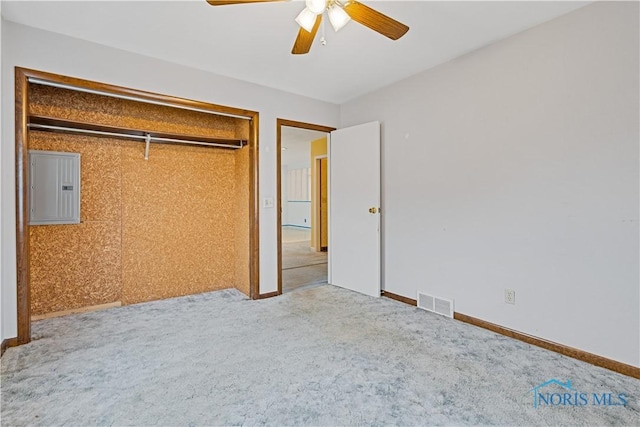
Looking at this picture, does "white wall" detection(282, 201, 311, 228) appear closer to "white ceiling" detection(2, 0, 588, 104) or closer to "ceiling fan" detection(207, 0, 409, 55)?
"white ceiling" detection(2, 0, 588, 104)

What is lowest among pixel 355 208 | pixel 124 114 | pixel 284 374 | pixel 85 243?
pixel 284 374

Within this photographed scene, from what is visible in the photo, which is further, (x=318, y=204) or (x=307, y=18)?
(x=318, y=204)

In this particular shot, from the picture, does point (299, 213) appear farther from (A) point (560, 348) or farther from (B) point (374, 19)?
(B) point (374, 19)

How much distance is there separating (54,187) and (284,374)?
2619 mm

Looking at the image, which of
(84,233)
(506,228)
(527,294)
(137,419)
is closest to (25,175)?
(84,233)

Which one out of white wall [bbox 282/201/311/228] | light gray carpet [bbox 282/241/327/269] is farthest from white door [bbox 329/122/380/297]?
white wall [bbox 282/201/311/228]

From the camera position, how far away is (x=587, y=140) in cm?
214

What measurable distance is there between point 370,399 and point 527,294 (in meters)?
1.57

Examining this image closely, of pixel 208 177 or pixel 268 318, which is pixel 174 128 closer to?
pixel 208 177

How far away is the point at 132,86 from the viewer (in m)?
2.81

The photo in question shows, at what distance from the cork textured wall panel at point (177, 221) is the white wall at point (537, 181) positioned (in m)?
2.23

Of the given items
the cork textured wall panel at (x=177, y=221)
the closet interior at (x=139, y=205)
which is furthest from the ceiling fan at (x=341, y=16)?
the cork textured wall panel at (x=177, y=221)

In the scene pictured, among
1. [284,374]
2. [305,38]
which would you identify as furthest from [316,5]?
[284,374]

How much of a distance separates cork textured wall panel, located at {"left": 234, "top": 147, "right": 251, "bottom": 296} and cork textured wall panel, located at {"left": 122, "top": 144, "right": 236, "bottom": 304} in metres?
0.10
